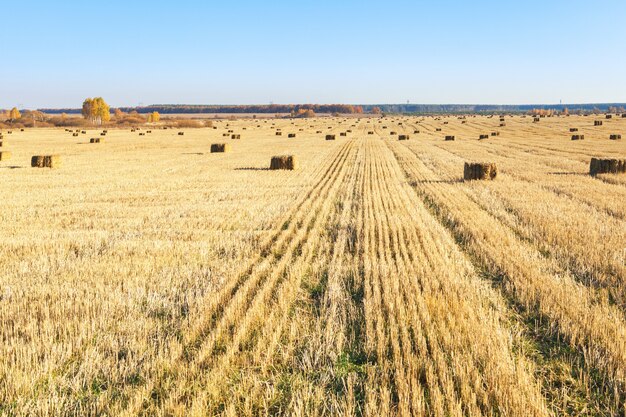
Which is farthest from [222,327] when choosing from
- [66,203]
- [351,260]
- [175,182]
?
[175,182]

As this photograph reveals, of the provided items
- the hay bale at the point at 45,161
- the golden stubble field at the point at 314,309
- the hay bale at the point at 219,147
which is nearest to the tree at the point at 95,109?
the hay bale at the point at 219,147

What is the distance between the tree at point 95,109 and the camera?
153 m

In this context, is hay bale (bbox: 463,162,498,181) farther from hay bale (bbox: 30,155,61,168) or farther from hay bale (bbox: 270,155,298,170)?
hay bale (bbox: 30,155,61,168)

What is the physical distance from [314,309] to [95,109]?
16445cm

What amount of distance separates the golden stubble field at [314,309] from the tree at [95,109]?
154 metres

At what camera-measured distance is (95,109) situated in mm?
153125

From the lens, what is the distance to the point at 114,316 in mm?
6258

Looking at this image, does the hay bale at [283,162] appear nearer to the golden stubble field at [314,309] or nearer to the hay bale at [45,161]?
the golden stubble field at [314,309]

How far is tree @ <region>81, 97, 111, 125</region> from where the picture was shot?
153000 millimetres

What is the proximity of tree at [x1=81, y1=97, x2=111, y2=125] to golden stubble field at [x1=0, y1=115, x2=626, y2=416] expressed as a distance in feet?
504

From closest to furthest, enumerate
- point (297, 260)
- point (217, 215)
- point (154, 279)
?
point (154, 279)
point (297, 260)
point (217, 215)

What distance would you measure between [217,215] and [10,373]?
8550 millimetres

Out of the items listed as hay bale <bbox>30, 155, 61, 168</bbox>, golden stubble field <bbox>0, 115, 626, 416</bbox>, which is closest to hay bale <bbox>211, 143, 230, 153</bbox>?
hay bale <bbox>30, 155, 61, 168</bbox>

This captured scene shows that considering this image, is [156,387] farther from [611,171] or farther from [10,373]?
[611,171]
